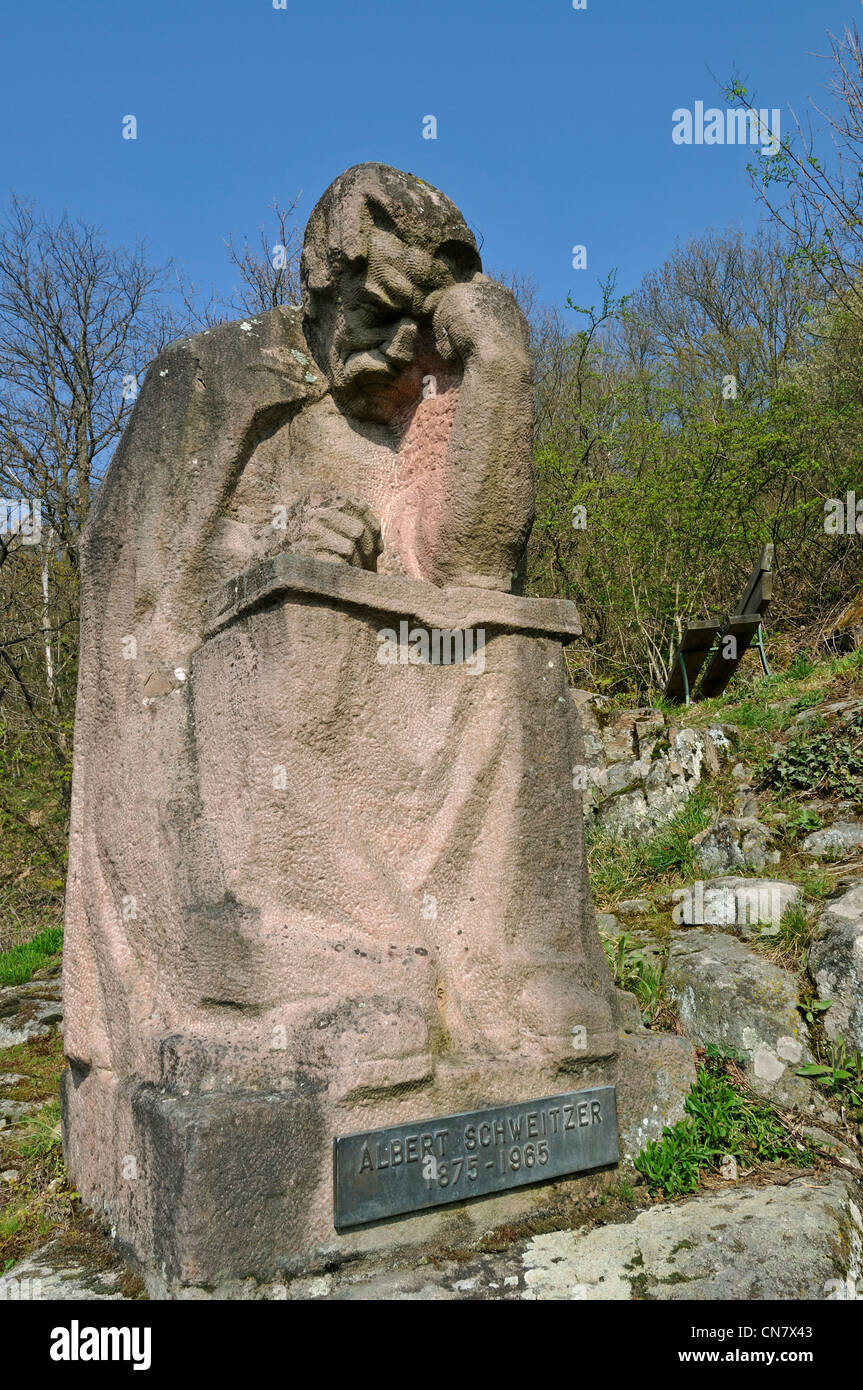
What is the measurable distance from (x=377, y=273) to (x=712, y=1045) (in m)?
2.82

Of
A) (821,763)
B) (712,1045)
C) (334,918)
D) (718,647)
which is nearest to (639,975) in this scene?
(712,1045)

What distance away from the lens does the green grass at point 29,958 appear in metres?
6.17

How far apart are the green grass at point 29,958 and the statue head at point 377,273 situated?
14.2ft

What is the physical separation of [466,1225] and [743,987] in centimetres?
169

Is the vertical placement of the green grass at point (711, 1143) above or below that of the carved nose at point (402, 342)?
below

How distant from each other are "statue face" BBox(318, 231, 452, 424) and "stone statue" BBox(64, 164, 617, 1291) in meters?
0.01

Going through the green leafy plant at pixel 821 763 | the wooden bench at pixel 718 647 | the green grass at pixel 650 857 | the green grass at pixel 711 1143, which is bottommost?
the green grass at pixel 711 1143

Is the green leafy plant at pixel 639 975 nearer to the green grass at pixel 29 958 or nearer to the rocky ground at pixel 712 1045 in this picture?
the rocky ground at pixel 712 1045

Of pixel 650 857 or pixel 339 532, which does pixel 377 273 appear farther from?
pixel 650 857

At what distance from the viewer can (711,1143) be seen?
2982mm

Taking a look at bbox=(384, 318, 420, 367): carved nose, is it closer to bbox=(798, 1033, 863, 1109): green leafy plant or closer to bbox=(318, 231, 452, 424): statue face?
bbox=(318, 231, 452, 424): statue face

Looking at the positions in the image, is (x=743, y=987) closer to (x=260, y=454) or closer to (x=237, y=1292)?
(x=237, y=1292)

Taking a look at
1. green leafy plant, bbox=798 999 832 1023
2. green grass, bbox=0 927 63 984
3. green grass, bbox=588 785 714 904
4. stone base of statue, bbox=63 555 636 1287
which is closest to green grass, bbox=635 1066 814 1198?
stone base of statue, bbox=63 555 636 1287

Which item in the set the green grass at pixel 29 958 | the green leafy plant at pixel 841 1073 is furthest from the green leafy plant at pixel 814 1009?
the green grass at pixel 29 958
